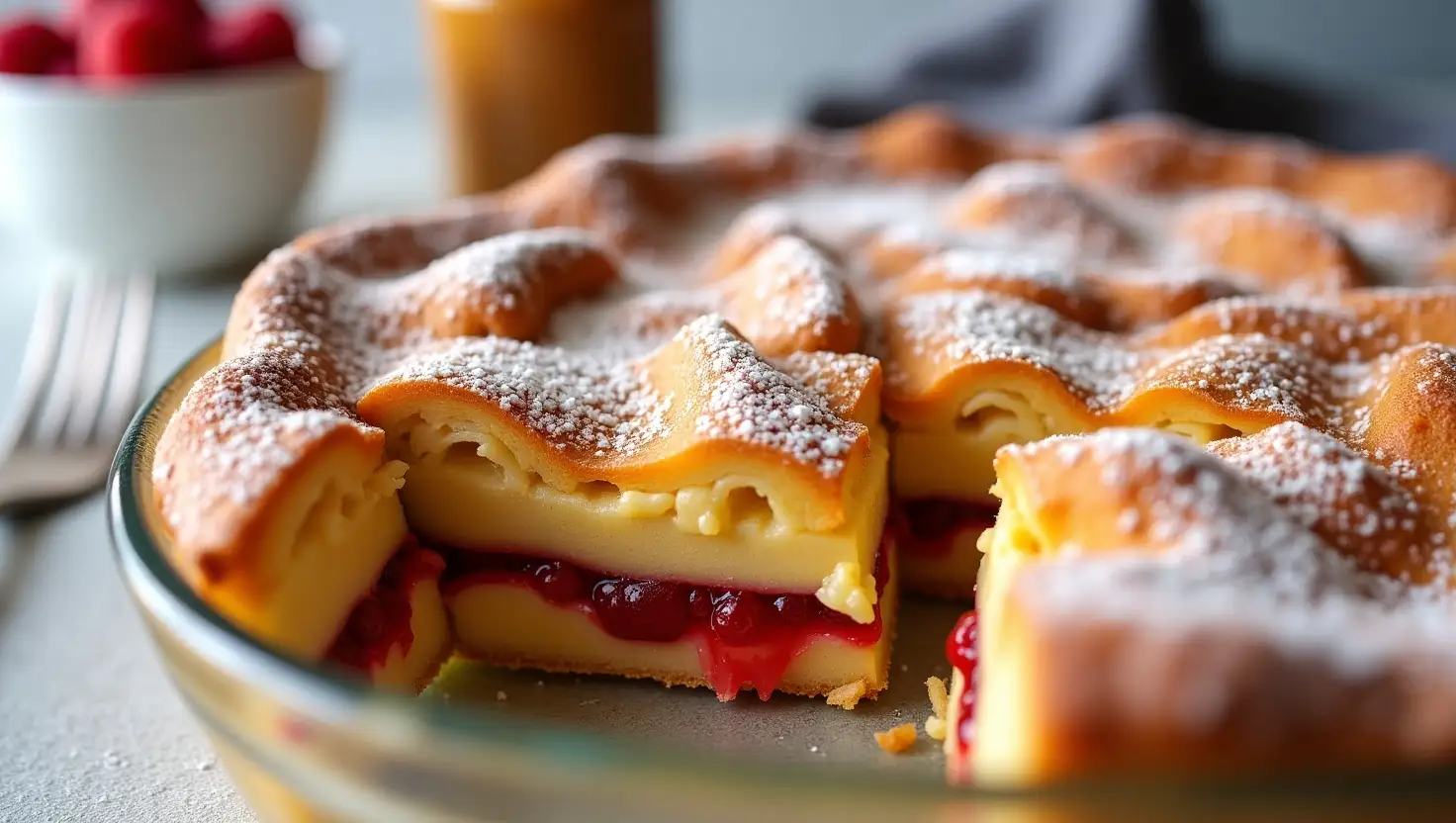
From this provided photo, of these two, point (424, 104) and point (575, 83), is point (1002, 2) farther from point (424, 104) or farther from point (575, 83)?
point (424, 104)

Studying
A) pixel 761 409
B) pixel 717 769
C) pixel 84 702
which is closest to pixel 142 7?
pixel 84 702

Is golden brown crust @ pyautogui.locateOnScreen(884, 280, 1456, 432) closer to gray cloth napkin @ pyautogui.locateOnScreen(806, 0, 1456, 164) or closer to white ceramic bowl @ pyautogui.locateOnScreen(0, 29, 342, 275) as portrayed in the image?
gray cloth napkin @ pyautogui.locateOnScreen(806, 0, 1456, 164)

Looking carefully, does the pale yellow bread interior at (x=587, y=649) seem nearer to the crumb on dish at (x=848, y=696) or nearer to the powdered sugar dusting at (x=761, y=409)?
the crumb on dish at (x=848, y=696)

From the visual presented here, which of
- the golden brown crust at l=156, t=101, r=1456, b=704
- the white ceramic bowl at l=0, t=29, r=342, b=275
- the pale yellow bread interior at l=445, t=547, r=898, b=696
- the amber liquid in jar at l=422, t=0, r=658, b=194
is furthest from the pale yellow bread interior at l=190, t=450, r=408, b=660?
the amber liquid in jar at l=422, t=0, r=658, b=194

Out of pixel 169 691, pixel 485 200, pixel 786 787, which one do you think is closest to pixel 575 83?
pixel 485 200

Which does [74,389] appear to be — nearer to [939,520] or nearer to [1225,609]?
[939,520]

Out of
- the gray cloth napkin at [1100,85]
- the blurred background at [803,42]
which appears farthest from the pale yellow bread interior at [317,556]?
the blurred background at [803,42]
